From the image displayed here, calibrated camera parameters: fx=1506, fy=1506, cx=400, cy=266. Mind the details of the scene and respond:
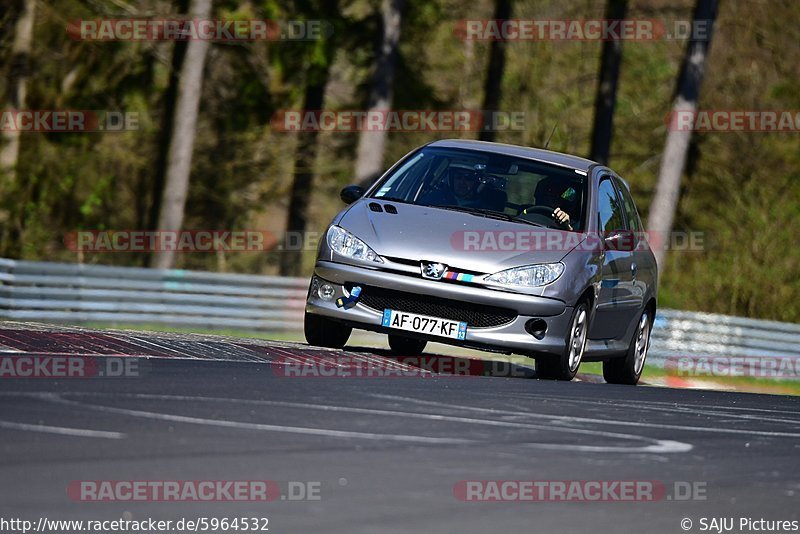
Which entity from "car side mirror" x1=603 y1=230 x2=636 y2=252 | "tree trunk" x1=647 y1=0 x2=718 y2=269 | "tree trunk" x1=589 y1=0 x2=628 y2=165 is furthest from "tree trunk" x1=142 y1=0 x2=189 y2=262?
"car side mirror" x1=603 y1=230 x2=636 y2=252

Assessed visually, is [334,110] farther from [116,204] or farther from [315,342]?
[315,342]

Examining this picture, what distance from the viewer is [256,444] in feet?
21.1

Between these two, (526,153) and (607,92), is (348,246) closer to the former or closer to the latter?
(526,153)

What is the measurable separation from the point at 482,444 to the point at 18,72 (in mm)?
22417

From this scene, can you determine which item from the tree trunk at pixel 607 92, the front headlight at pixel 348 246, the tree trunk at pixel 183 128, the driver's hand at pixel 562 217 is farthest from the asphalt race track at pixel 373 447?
the tree trunk at pixel 607 92

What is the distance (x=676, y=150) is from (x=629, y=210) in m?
14.1

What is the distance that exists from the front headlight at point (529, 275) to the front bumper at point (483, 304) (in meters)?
0.09

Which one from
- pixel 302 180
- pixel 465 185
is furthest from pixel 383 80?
pixel 465 185

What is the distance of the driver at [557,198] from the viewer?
11.8 metres

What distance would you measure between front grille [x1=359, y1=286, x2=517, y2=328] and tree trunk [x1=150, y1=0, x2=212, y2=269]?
15.1 metres

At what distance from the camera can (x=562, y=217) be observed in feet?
38.7

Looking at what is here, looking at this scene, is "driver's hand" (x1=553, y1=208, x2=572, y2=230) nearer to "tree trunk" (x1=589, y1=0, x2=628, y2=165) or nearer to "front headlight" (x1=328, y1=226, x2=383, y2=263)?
"front headlight" (x1=328, y1=226, x2=383, y2=263)

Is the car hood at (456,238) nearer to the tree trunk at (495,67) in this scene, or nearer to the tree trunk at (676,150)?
the tree trunk at (676,150)

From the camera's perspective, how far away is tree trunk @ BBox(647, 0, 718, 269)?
27312 millimetres
